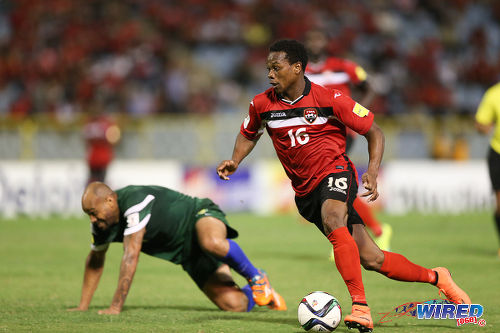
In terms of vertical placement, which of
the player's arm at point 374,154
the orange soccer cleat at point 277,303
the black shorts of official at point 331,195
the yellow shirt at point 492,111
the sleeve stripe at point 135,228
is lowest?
the orange soccer cleat at point 277,303

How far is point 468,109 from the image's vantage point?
70.8 feet

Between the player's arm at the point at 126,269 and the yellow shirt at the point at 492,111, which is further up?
the yellow shirt at the point at 492,111

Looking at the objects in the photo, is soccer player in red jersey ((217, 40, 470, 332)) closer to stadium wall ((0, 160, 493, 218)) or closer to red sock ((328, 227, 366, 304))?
red sock ((328, 227, 366, 304))

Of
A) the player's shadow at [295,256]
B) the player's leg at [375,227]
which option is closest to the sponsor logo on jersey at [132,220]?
the player's leg at [375,227]

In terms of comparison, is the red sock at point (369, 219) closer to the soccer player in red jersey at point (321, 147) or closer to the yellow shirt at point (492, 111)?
the yellow shirt at point (492, 111)

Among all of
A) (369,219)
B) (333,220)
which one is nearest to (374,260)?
(333,220)

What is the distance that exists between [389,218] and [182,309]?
1065 cm

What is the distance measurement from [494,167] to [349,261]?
17.4 ft

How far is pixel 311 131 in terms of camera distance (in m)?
5.74

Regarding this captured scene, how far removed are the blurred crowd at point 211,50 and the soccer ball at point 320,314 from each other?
51.1 feet

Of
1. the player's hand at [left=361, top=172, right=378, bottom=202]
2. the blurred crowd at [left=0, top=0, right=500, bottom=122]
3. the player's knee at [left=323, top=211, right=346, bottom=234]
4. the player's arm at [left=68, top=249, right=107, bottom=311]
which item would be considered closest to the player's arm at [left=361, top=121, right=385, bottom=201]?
the player's hand at [left=361, top=172, right=378, bottom=202]

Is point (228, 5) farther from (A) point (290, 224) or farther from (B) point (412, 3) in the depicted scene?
(A) point (290, 224)

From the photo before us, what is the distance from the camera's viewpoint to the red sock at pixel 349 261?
5305 mm

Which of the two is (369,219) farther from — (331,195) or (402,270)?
(331,195)
